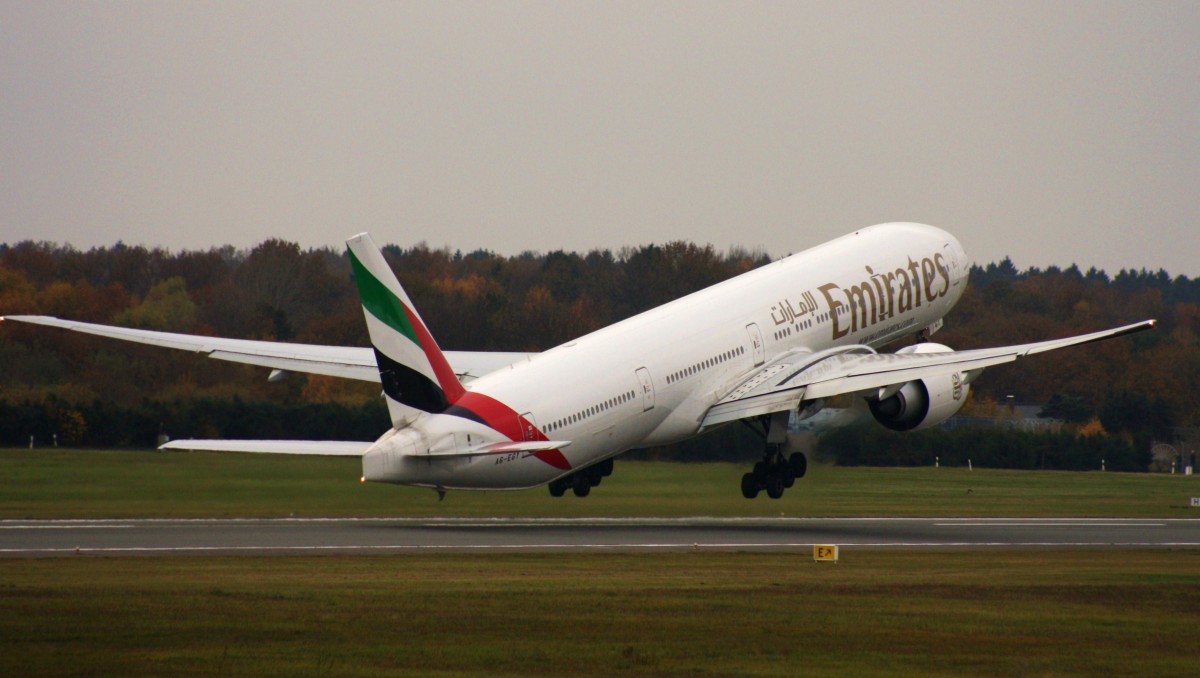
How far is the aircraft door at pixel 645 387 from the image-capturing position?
130 feet

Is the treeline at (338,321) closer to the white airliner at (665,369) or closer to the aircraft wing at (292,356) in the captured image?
the white airliner at (665,369)

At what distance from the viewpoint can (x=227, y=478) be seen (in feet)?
151

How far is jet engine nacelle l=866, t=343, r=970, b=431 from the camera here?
42.8 meters

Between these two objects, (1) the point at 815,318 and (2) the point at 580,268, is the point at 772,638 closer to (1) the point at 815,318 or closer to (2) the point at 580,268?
(1) the point at 815,318

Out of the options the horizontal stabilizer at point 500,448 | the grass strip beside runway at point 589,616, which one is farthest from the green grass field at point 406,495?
the grass strip beside runway at point 589,616

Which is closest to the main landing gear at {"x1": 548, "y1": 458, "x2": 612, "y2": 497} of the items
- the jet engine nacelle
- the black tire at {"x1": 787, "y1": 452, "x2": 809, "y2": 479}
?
the black tire at {"x1": 787, "y1": 452, "x2": 809, "y2": 479}

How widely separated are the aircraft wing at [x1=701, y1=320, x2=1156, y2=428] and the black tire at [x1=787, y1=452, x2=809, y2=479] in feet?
6.22

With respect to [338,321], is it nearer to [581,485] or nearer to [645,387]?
[581,485]

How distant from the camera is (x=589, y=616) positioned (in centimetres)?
2341

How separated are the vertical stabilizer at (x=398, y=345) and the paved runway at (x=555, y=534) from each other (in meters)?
2.88

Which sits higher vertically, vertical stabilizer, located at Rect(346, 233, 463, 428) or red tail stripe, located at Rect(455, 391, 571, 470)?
vertical stabilizer, located at Rect(346, 233, 463, 428)

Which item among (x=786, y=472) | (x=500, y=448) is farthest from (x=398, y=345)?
(x=786, y=472)

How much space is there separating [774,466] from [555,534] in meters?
8.08

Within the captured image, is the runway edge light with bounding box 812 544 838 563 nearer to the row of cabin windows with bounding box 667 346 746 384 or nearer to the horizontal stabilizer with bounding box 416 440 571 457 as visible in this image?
the horizontal stabilizer with bounding box 416 440 571 457
